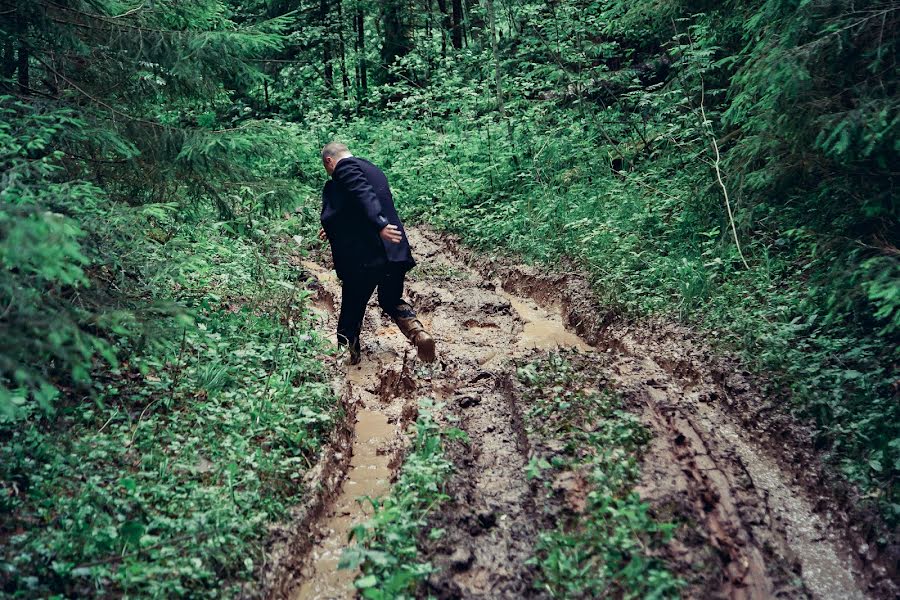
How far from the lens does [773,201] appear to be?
6223mm

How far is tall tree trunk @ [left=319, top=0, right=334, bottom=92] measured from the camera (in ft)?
65.9

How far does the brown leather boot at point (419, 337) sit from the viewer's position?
23.1 ft

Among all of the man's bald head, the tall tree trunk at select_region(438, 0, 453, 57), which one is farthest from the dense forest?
the tall tree trunk at select_region(438, 0, 453, 57)

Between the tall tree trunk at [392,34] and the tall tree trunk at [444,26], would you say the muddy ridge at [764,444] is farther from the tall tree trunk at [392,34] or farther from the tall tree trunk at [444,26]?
the tall tree trunk at [392,34]

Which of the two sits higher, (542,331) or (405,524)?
(542,331)

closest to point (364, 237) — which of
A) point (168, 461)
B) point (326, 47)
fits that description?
point (168, 461)

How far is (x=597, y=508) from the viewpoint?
394cm

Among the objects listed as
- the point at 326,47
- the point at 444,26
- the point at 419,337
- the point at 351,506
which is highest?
the point at 444,26

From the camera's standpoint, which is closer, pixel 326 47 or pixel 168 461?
pixel 168 461

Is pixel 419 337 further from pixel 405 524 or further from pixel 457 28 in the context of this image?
pixel 457 28

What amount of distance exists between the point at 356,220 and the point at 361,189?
39cm

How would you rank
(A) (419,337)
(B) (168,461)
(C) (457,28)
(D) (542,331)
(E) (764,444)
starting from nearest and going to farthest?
(B) (168,461) < (E) (764,444) < (A) (419,337) < (D) (542,331) < (C) (457,28)

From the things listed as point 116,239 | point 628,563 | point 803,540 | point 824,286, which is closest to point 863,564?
point 803,540

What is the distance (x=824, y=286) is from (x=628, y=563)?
10.5ft
